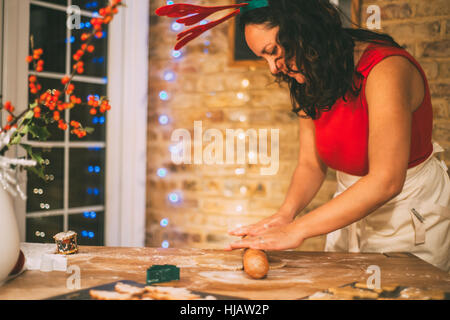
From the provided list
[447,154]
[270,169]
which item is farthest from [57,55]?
[447,154]

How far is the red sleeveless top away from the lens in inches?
49.4

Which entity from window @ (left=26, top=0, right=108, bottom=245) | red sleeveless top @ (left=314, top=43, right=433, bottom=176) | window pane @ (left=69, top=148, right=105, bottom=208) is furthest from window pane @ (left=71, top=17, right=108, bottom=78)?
red sleeveless top @ (left=314, top=43, right=433, bottom=176)

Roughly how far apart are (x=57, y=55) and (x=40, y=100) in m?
1.85

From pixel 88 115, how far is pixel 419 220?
2.18 metres

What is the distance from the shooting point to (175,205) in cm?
288

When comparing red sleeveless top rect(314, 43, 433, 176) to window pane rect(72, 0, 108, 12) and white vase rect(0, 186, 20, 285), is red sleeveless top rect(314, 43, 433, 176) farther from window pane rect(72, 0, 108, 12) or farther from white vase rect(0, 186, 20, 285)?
window pane rect(72, 0, 108, 12)

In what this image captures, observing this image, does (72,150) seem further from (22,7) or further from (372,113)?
(372,113)

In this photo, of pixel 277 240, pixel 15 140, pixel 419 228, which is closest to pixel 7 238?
pixel 15 140

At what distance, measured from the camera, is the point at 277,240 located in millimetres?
1137

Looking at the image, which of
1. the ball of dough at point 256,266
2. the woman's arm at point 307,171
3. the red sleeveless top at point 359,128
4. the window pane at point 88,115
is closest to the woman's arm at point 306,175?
the woman's arm at point 307,171

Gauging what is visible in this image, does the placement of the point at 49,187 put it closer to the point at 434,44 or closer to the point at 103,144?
the point at 103,144

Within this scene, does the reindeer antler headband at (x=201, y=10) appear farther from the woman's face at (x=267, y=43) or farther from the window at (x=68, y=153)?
the window at (x=68, y=153)

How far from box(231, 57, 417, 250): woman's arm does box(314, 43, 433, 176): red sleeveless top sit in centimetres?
9
